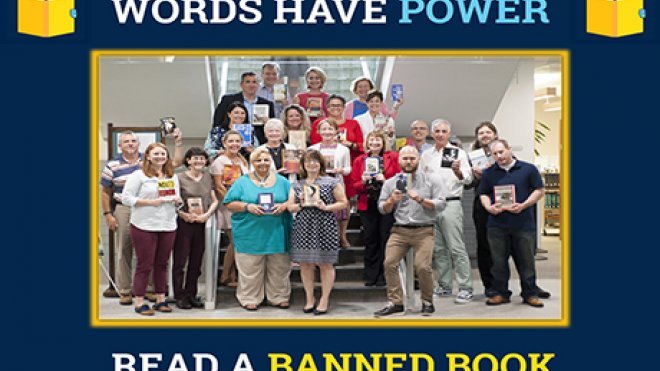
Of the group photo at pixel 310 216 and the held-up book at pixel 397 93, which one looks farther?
the held-up book at pixel 397 93

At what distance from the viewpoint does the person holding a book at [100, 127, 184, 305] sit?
6805 millimetres

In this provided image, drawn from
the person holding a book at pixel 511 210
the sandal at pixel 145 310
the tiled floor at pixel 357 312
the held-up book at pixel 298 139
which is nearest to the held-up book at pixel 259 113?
the held-up book at pixel 298 139

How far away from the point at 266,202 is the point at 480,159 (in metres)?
1.81

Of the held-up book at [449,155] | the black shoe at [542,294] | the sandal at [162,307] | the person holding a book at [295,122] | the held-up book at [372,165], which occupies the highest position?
the person holding a book at [295,122]

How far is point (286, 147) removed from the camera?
6.91 m

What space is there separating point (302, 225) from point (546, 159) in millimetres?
3008

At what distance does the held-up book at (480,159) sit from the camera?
6992 mm

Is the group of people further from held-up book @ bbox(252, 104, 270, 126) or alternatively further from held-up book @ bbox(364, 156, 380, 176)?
held-up book @ bbox(252, 104, 270, 126)

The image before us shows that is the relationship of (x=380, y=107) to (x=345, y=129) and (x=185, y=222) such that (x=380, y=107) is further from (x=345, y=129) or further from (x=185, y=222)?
(x=185, y=222)

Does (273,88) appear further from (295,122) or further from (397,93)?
(397,93)

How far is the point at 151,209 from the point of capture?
6.39 meters

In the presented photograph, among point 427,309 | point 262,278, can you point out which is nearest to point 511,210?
point 427,309

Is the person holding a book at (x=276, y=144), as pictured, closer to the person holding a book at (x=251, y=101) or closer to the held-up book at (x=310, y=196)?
the held-up book at (x=310, y=196)
